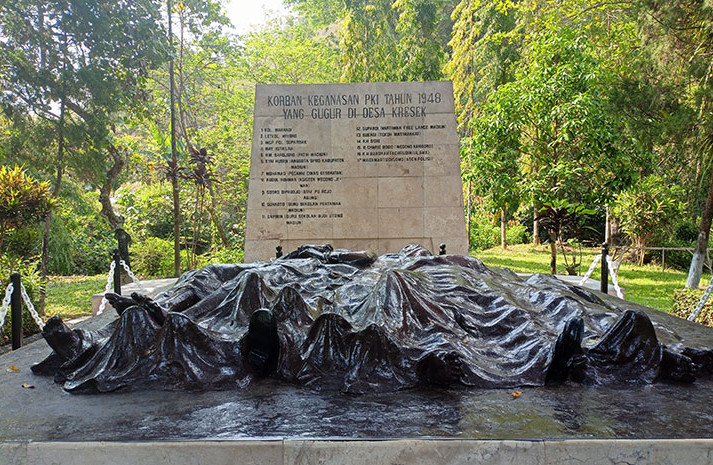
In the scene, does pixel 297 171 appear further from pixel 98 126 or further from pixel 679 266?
pixel 679 266

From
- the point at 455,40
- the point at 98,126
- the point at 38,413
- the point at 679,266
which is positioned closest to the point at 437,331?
the point at 38,413

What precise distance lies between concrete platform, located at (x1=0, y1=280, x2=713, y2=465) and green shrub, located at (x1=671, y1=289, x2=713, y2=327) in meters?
4.54

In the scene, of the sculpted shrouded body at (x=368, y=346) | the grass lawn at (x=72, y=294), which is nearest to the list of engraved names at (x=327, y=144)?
the grass lawn at (x=72, y=294)

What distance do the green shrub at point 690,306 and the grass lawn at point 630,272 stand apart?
6.25ft

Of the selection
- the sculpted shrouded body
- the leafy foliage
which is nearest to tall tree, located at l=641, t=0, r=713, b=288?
the leafy foliage

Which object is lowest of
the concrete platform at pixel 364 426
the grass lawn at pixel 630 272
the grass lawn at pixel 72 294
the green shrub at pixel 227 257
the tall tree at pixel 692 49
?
the grass lawn at pixel 72 294

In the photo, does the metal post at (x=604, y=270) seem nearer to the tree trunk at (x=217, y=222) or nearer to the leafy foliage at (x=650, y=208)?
the leafy foliage at (x=650, y=208)

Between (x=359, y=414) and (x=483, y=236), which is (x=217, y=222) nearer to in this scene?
(x=483, y=236)

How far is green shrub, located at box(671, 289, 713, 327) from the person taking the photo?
6.66 metres

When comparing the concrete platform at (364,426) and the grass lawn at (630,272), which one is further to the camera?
the grass lawn at (630,272)

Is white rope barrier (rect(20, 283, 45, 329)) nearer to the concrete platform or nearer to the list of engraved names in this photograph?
the concrete platform

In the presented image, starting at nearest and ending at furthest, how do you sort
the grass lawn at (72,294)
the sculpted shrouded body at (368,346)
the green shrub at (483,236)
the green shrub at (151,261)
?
the sculpted shrouded body at (368,346), the grass lawn at (72,294), the green shrub at (151,261), the green shrub at (483,236)

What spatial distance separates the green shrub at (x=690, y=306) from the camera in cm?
666

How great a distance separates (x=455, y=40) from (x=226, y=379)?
16.7 meters
